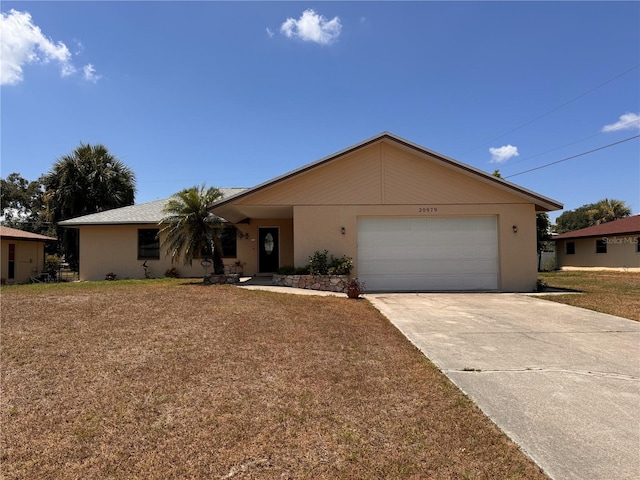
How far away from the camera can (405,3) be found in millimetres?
11953

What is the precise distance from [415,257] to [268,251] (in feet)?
23.6

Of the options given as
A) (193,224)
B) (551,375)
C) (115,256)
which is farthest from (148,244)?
(551,375)

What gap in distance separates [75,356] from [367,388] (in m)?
3.66

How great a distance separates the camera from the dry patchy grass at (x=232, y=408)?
2691 millimetres

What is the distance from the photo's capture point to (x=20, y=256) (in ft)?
62.5

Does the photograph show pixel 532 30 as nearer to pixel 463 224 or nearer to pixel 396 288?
pixel 463 224

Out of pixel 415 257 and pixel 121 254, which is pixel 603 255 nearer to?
pixel 415 257

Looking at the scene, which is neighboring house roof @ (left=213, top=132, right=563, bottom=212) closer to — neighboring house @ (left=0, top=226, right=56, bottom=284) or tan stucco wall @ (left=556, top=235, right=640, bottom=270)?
neighboring house @ (left=0, top=226, right=56, bottom=284)

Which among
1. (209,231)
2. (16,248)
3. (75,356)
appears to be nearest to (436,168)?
(209,231)

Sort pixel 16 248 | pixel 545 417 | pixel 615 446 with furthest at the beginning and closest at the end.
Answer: pixel 16 248
pixel 545 417
pixel 615 446

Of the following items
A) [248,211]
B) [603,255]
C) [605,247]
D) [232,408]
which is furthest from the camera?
[603,255]

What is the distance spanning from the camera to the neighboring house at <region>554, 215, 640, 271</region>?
23375 mm

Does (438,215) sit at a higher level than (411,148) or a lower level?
lower

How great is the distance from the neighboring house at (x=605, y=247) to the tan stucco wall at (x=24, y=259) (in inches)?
1310
